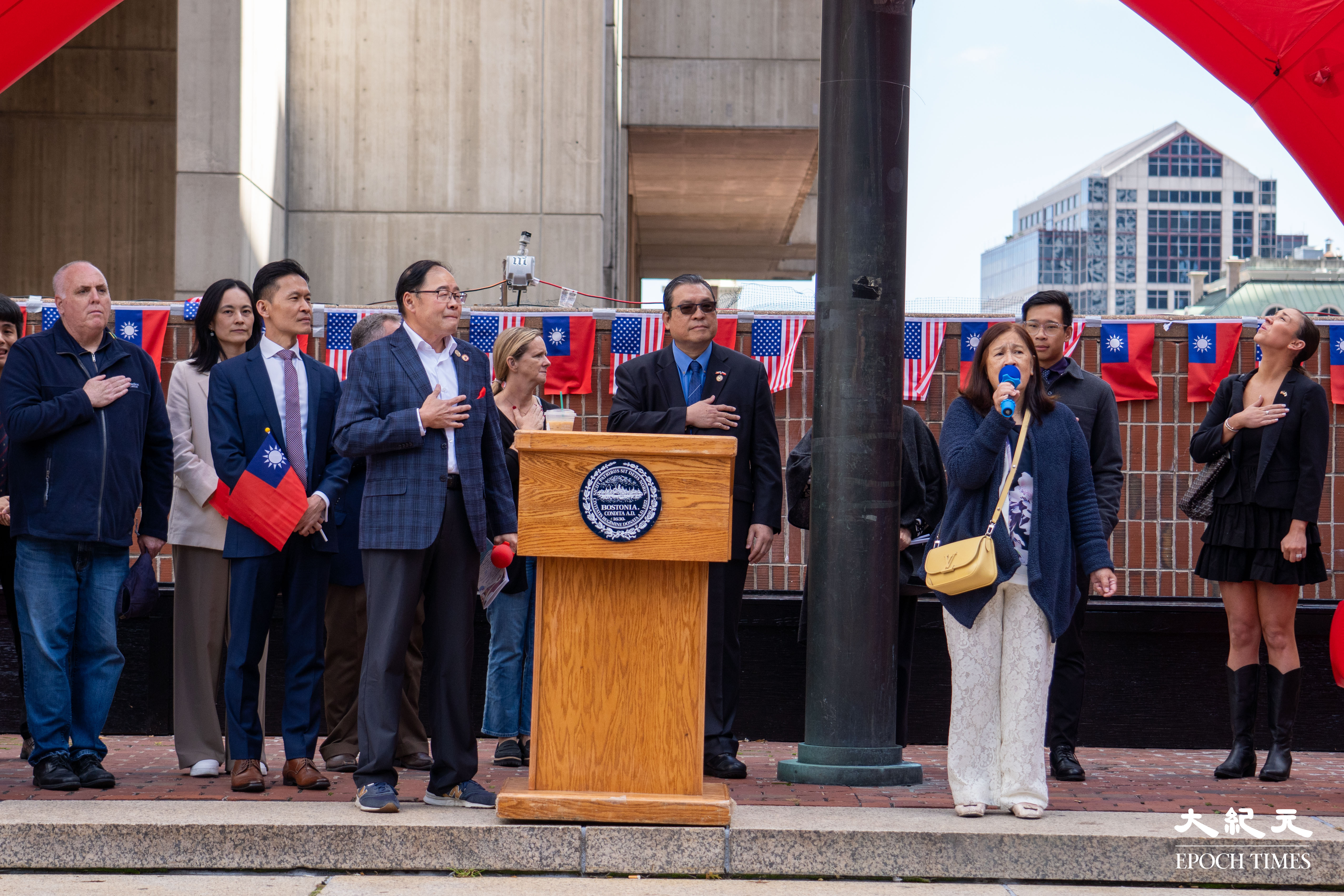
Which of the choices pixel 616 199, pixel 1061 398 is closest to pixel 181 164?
pixel 616 199

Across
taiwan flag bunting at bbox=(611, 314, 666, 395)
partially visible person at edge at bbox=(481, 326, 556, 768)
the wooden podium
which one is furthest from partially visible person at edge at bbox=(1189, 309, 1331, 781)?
partially visible person at edge at bbox=(481, 326, 556, 768)

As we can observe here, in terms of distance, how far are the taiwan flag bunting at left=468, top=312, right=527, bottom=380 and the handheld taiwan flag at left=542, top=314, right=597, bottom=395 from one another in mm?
201

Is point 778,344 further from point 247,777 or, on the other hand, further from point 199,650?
point 247,777

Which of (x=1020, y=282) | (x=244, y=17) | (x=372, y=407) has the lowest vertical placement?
(x=372, y=407)

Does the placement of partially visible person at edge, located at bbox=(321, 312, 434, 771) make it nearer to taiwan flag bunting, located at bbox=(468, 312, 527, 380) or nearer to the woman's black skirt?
taiwan flag bunting, located at bbox=(468, 312, 527, 380)

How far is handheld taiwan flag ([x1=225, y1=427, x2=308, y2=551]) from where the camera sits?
539 centimetres

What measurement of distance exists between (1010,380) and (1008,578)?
72 cm

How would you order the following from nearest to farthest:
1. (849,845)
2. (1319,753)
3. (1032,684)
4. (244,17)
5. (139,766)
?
(849,845) < (1032,684) < (139,766) < (1319,753) < (244,17)

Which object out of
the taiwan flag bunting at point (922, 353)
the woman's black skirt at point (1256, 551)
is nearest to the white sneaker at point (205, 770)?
the taiwan flag bunting at point (922, 353)

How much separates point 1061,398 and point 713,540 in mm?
2448

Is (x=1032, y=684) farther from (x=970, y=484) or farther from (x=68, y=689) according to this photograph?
(x=68, y=689)

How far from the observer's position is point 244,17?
1236cm

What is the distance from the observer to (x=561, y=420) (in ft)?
15.6

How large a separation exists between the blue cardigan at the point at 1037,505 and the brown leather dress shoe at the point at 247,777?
2703 mm
